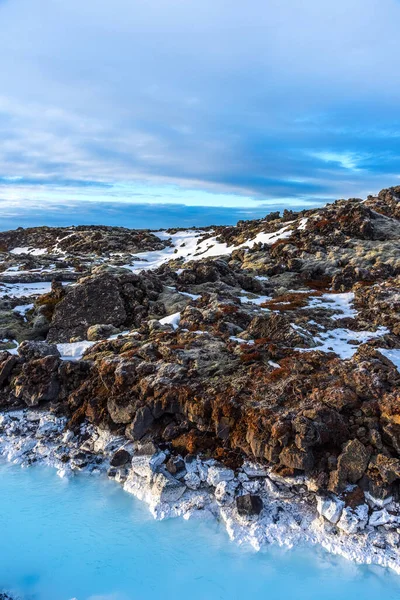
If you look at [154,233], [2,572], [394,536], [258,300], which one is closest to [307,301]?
[258,300]

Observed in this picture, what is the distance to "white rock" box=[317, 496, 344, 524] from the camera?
13.9 metres

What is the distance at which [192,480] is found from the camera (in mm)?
15938

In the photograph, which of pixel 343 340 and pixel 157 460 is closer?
pixel 157 460

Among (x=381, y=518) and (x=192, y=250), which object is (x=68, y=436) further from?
(x=192, y=250)

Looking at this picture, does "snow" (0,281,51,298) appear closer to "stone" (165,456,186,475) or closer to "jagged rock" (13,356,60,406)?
"jagged rock" (13,356,60,406)

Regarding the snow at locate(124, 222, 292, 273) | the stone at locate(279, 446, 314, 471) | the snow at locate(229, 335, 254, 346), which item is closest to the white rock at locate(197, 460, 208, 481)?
the stone at locate(279, 446, 314, 471)

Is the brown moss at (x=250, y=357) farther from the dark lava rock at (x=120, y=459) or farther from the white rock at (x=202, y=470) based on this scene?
the dark lava rock at (x=120, y=459)

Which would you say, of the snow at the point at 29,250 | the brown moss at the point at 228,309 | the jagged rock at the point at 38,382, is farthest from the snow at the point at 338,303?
the snow at the point at 29,250

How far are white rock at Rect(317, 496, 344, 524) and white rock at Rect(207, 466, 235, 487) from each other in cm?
343

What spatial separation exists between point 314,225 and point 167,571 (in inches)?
2117

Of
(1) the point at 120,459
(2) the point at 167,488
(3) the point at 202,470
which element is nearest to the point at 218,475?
(3) the point at 202,470

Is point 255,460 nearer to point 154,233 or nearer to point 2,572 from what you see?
point 2,572

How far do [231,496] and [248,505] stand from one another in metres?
0.88

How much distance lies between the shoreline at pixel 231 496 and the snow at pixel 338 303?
15763mm
